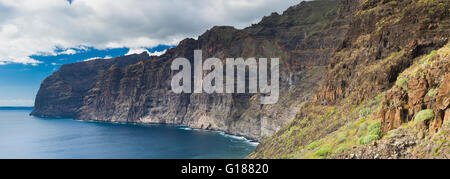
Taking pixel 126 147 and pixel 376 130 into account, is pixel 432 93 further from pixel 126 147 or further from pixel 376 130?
pixel 126 147

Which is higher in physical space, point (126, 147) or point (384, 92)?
point (384, 92)

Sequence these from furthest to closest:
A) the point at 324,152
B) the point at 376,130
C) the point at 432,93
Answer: the point at 324,152, the point at 376,130, the point at 432,93

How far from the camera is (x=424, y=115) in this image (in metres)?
20.1

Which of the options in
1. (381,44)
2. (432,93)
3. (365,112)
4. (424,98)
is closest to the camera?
(432,93)

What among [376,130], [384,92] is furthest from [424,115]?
[384,92]

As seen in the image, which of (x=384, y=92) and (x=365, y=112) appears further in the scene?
(x=384, y=92)

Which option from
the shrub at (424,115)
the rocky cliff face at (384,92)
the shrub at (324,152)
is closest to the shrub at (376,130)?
the rocky cliff face at (384,92)

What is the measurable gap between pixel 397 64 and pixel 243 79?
158 m

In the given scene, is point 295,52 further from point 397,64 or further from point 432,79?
point 432,79

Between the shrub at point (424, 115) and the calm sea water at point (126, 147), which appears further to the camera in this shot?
the calm sea water at point (126, 147)

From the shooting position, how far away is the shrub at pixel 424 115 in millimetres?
19859

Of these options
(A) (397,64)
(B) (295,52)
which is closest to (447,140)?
(A) (397,64)

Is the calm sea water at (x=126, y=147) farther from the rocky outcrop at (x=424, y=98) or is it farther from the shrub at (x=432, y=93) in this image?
the shrub at (x=432, y=93)

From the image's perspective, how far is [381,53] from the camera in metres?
51.6
